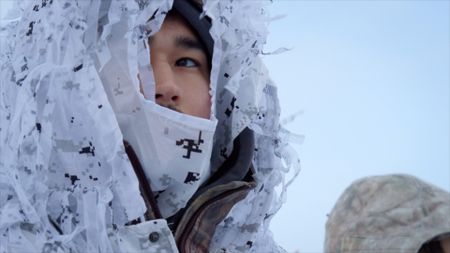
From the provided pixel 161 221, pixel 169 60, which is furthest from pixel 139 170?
pixel 169 60

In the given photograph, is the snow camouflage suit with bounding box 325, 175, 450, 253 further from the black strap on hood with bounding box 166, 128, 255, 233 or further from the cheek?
the cheek

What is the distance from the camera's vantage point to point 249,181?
6.71 feet

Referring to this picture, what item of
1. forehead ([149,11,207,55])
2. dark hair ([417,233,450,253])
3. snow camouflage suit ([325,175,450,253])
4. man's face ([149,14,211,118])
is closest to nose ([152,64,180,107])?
man's face ([149,14,211,118])

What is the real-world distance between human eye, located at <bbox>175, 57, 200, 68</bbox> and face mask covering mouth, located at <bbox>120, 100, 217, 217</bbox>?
263 millimetres

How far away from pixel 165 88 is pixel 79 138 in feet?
1.12

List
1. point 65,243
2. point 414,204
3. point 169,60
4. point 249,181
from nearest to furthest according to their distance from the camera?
point 65,243
point 169,60
point 249,181
point 414,204

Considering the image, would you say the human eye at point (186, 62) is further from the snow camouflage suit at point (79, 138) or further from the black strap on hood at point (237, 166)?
the black strap on hood at point (237, 166)

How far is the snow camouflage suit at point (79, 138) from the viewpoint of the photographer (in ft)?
4.64

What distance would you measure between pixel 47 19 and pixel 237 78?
0.63 meters

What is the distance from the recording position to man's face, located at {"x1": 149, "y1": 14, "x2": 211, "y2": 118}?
1779 mm

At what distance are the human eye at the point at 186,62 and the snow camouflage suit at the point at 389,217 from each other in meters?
2.63

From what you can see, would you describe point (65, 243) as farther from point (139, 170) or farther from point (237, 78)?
point (237, 78)

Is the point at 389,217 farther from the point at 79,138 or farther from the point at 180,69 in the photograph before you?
the point at 79,138

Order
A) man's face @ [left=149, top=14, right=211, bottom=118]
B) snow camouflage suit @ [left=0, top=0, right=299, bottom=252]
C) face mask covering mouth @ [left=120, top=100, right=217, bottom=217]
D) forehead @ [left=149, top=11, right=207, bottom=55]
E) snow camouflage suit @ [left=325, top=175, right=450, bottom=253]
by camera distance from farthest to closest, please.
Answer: snow camouflage suit @ [left=325, top=175, right=450, bottom=253], forehead @ [left=149, top=11, right=207, bottom=55], man's face @ [left=149, top=14, right=211, bottom=118], face mask covering mouth @ [left=120, top=100, right=217, bottom=217], snow camouflage suit @ [left=0, top=0, right=299, bottom=252]
